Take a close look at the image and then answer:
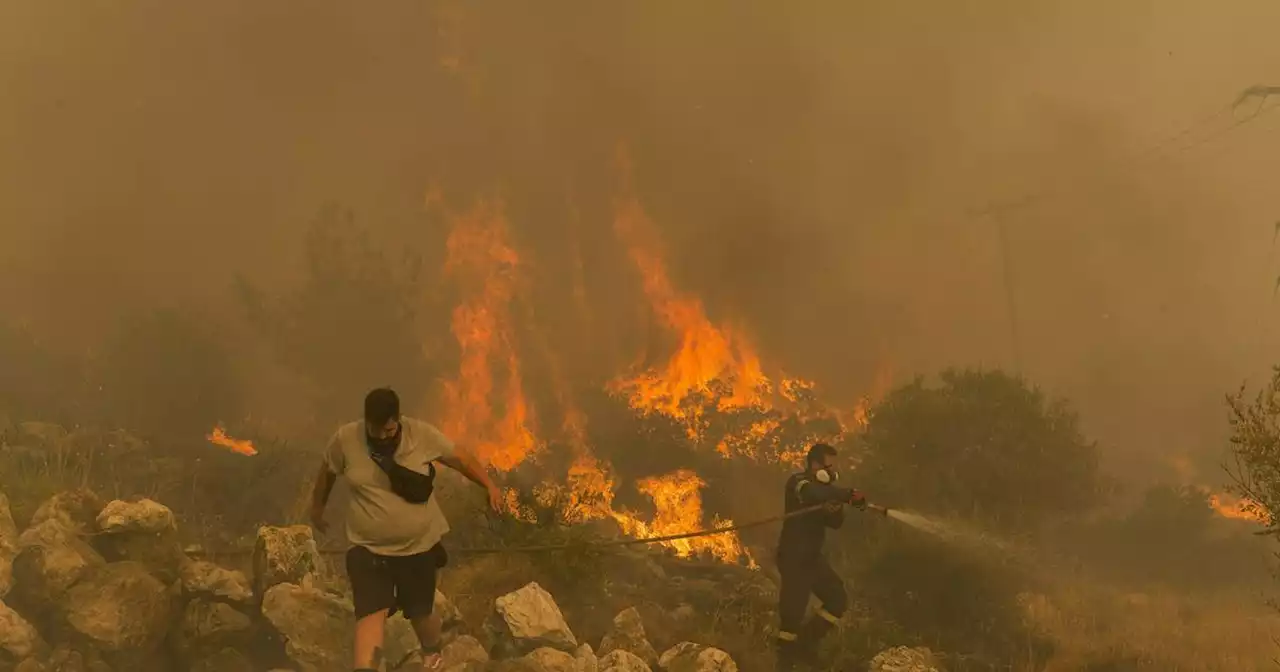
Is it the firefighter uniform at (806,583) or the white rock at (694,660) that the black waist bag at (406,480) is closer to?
the white rock at (694,660)

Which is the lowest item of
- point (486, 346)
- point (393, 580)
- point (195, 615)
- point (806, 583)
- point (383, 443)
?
point (195, 615)

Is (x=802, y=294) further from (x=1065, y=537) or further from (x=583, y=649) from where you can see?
(x=583, y=649)

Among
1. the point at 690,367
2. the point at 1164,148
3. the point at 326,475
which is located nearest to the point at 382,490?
the point at 326,475

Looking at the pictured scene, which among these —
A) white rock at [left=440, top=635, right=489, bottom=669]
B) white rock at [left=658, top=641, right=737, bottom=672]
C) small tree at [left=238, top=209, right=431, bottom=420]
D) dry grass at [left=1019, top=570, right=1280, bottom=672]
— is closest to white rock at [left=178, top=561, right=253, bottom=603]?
white rock at [left=440, top=635, right=489, bottom=669]

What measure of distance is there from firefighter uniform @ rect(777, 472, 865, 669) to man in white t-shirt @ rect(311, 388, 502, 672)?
3968 millimetres

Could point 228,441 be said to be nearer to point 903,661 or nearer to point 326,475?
point 326,475

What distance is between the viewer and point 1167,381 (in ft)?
126

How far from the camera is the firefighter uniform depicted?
7676 mm

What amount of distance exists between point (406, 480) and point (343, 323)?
21016 mm

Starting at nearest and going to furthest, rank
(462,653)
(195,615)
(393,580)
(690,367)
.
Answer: (393,580)
(195,615)
(462,653)
(690,367)

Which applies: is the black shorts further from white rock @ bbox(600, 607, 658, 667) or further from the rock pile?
white rock @ bbox(600, 607, 658, 667)

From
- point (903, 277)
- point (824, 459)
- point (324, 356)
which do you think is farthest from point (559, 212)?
point (824, 459)

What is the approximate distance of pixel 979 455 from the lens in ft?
40.5

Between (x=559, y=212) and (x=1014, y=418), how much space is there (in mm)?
24452
